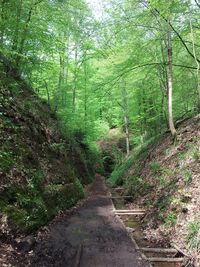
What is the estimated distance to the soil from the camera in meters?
5.16

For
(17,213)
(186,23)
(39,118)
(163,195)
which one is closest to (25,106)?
(39,118)

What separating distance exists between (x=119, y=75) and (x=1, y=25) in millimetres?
5089

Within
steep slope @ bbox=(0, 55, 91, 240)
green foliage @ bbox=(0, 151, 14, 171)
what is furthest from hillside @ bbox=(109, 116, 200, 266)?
green foliage @ bbox=(0, 151, 14, 171)

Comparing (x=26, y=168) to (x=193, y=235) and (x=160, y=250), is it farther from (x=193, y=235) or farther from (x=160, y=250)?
(x=193, y=235)

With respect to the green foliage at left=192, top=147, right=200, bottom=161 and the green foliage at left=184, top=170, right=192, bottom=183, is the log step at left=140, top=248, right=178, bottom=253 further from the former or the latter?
the green foliage at left=192, top=147, right=200, bottom=161

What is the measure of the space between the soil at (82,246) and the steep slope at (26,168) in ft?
1.71

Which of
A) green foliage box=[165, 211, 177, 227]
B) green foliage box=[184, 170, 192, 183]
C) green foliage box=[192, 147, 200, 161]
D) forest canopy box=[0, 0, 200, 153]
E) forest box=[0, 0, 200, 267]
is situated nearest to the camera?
green foliage box=[165, 211, 177, 227]

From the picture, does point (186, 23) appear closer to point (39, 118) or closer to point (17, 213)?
point (39, 118)

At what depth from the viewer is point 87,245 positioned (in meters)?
6.15

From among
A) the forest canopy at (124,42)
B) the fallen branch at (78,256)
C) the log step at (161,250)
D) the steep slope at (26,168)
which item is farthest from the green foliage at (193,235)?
the forest canopy at (124,42)

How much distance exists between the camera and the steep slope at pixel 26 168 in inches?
240

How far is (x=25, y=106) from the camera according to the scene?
10.4m

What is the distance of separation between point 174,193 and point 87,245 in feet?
9.38

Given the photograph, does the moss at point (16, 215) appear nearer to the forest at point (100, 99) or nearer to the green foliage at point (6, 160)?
the forest at point (100, 99)
